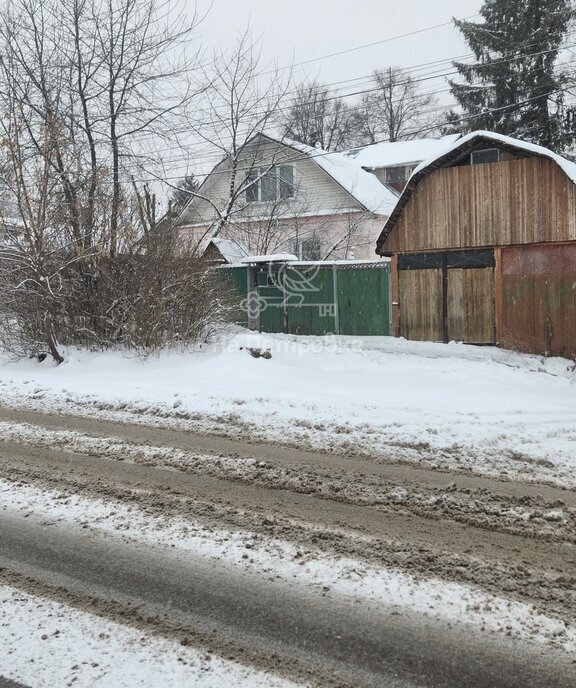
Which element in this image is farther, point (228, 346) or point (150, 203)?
point (150, 203)

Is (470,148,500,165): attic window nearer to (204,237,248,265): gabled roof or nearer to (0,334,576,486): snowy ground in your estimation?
(0,334,576,486): snowy ground

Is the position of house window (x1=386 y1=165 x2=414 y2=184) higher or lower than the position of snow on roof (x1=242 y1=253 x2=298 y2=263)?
higher

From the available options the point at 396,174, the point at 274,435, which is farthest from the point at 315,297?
the point at 396,174

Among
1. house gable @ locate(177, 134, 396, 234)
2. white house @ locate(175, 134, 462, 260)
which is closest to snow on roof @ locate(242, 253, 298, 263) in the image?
white house @ locate(175, 134, 462, 260)

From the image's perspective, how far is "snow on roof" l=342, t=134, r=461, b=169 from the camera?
96.4 ft

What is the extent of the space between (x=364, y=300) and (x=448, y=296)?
7.71 ft

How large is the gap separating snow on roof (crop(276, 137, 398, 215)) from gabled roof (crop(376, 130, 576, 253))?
9782mm

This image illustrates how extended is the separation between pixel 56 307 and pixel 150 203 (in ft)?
11.2

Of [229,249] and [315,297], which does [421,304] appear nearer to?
[315,297]

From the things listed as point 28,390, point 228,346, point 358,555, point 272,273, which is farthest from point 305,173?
point 358,555

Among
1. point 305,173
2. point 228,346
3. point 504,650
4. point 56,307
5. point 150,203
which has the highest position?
point 305,173

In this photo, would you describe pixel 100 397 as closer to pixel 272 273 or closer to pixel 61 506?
pixel 61 506

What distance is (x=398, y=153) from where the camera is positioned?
102 feet

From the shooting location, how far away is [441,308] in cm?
1505
